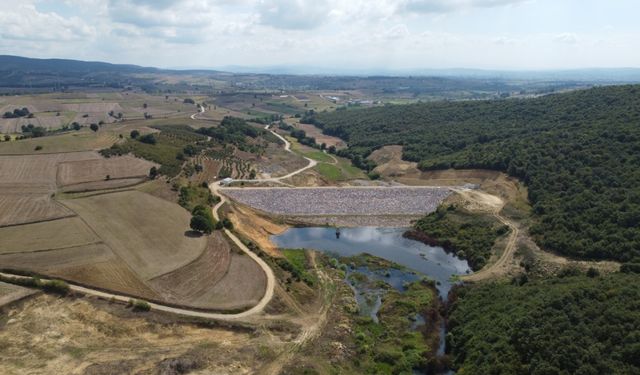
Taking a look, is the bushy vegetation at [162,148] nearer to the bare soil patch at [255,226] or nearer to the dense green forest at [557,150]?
the bare soil patch at [255,226]

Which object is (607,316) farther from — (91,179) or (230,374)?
(91,179)

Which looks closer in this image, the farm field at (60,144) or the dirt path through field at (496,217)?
the dirt path through field at (496,217)

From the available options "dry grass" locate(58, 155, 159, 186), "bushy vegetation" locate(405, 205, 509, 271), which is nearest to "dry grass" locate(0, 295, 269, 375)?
"bushy vegetation" locate(405, 205, 509, 271)

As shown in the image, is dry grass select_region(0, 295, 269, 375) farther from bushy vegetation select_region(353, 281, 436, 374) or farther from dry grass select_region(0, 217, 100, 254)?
dry grass select_region(0, 217, 100, 254)

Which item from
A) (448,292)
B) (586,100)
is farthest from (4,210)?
(586,100)

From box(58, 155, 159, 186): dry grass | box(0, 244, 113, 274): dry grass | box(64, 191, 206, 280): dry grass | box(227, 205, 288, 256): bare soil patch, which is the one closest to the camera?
box(0, 244, 113, 274): dry grass

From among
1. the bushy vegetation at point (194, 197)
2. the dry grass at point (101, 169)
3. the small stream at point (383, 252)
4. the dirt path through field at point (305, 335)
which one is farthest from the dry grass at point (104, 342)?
the dry grass at point (101, 169)

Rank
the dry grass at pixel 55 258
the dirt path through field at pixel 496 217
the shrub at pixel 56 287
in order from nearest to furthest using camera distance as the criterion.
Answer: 1. the shrub at pixel 56 287
2. the dry grass at pixel 55 258
3. the dirt path through field at pixel 496 217
